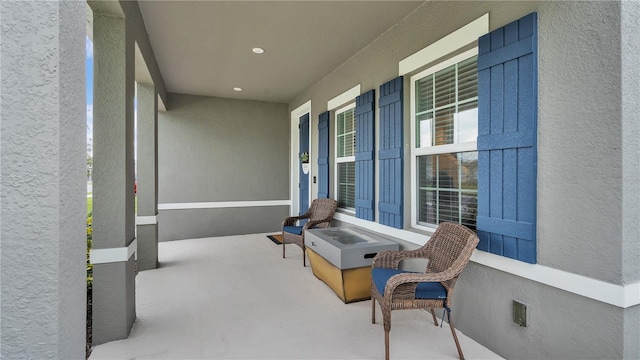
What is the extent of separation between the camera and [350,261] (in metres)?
2.96

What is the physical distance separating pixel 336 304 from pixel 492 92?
7.57ft

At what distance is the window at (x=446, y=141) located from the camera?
253 cm

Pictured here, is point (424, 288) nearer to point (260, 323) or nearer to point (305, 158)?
point (260, 323)

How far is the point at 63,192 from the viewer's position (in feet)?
2.64

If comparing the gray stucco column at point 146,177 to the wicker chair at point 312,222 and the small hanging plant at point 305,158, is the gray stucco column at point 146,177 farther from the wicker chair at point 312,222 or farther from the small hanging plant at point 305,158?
the small hanging plant at point 305,158

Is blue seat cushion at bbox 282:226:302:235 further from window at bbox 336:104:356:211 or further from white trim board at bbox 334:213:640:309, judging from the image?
white trim board at bbox 334:213:640:309

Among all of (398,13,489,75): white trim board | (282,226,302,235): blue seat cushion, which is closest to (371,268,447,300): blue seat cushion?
(398,13,489,75): white trim board

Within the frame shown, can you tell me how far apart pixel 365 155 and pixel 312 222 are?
1.24 metres

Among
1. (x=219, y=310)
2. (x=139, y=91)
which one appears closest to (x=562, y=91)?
(x=219, y=310)

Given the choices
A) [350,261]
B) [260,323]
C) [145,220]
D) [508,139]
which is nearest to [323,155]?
[350,261]

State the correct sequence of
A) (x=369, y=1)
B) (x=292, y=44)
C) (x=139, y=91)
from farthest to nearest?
(x=139, y=91), (x=292, y=44), (x=369, y=1)

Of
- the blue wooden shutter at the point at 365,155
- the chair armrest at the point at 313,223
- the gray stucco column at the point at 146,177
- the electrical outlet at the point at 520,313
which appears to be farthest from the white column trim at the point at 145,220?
the electrical outlet at the point at 520,313

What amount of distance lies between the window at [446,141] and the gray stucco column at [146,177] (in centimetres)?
344

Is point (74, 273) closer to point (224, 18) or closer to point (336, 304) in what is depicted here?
point (336, 304)
